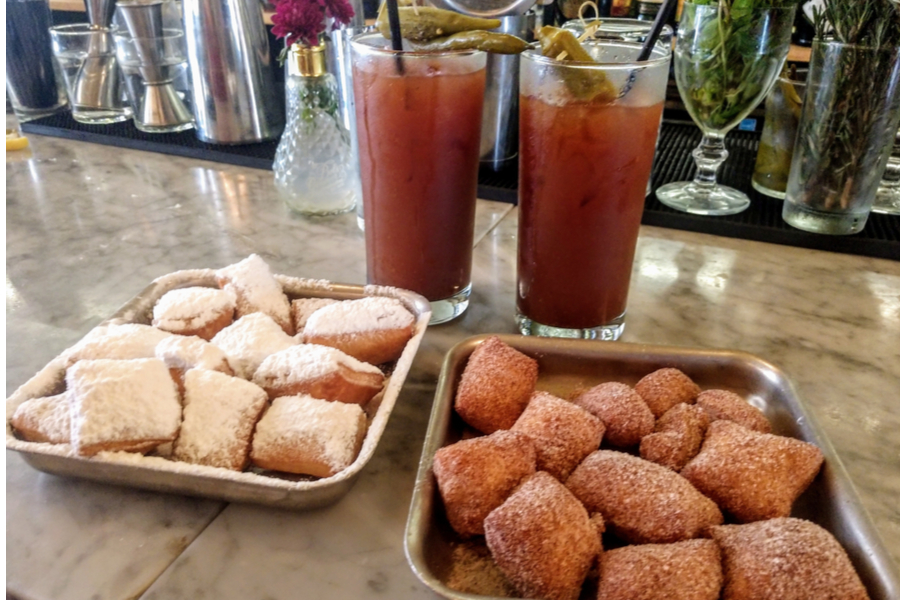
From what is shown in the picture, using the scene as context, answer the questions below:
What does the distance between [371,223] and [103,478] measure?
16.9 inches

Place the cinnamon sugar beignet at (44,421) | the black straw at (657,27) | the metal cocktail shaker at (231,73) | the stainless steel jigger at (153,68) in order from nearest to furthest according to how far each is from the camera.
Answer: the cinnamon sugar beignet at (44,421)
the black straw at (657,27)
the metal cocktail shaker at (231,73)
the stainless steel jigger at (153,68)

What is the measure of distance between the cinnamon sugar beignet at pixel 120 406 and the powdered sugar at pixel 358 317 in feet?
0.55

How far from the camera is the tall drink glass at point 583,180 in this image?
67 centimetres

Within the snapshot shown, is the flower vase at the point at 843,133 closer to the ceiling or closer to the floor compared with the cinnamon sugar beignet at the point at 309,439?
closer to the ceiling

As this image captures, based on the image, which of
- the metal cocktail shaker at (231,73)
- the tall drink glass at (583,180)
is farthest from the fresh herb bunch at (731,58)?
the metal cocktail shaker at (231,73)

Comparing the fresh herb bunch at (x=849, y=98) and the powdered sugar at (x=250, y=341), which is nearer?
the powdered sugar at (x=250, y=341)

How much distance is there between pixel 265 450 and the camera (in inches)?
21.9

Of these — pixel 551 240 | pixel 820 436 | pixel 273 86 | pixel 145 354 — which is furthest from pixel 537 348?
pixel 273 86

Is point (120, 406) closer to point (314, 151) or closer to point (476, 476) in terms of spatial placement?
point (476, 476)

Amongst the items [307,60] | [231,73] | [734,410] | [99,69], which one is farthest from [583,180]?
[99,69]

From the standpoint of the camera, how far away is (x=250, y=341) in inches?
26.2

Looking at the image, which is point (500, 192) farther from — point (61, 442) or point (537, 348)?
point (61, 442)

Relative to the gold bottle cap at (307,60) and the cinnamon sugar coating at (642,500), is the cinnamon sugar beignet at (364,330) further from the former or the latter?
the gold bottle cap at (307,60)

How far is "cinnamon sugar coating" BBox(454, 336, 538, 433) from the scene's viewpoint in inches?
24.3
